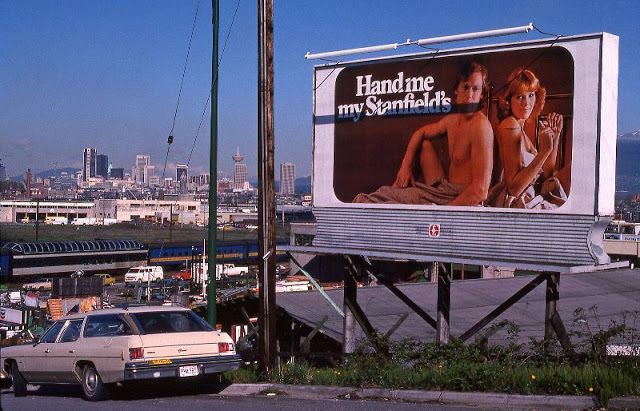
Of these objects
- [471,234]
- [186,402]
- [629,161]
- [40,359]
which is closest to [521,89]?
[471,234]

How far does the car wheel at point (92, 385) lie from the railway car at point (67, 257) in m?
52.4

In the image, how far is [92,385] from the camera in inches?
447

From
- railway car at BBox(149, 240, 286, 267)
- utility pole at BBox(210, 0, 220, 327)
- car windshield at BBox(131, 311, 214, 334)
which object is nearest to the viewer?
car windshield at BBox(131, 311, 214, 334)

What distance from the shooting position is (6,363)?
1338 cm

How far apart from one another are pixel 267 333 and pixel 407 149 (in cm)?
420

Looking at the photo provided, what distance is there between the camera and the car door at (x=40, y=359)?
12.3m

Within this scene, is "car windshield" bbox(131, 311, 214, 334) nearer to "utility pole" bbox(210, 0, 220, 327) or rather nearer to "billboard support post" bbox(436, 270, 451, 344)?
"utility pole" bbox(210, 0, 220, 327)

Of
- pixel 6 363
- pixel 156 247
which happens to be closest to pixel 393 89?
pixel 6 363

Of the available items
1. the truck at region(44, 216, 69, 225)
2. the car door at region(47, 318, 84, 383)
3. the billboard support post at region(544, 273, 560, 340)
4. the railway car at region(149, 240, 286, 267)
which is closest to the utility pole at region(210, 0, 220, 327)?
the car door at region(47, 318, 84, 383)

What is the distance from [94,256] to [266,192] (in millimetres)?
58413

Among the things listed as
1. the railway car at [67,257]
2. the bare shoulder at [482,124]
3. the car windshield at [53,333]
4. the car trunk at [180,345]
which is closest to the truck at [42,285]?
the railway car at [67,257]

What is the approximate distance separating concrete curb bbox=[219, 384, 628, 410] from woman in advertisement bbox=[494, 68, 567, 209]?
4208 millimetres

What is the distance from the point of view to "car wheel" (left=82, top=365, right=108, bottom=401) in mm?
11156

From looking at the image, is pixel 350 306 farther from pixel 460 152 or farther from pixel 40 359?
pixel 40 359
